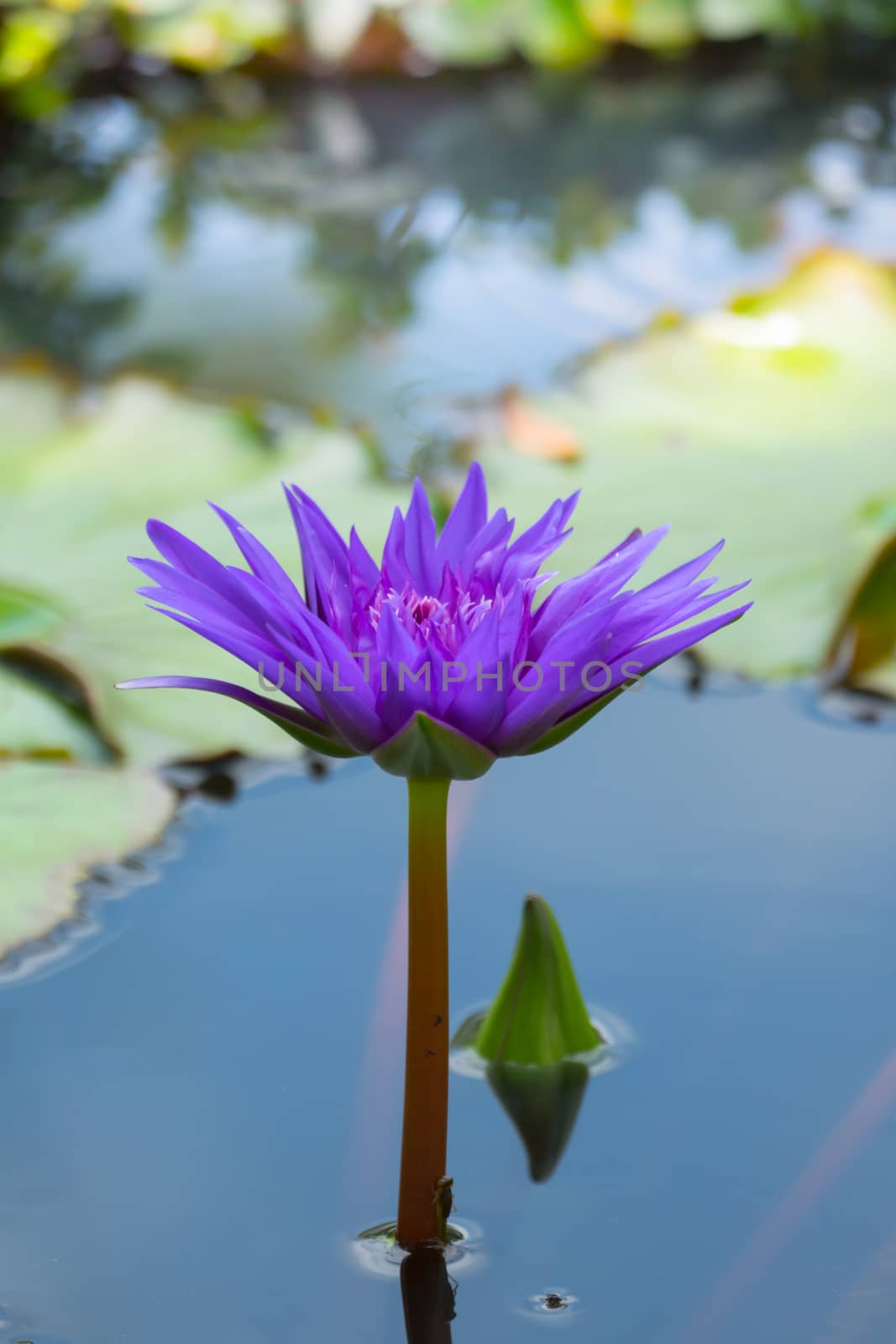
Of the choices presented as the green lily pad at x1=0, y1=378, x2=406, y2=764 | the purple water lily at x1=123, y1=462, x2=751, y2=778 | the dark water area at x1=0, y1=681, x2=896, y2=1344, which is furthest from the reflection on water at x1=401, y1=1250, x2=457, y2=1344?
the green lily pad at x1=0, y1=378, x2=406, y2=764

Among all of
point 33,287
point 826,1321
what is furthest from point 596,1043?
point 33,287

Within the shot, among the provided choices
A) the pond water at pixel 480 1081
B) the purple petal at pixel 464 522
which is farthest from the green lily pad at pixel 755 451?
the purple petal at pixel 464 522

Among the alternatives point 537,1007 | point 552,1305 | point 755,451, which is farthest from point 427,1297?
point 755,451

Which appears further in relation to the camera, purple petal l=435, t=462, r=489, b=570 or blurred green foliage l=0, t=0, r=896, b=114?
blurred green foliage l=0, t=0, r=896, b=114

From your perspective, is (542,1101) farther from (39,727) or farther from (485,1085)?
(39,727)

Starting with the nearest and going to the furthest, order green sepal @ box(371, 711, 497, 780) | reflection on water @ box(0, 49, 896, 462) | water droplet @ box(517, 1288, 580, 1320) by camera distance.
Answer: green sepal @ box(371, 711, 497, 780) → water droplet @ box(517, 1288, 580, 1320) → reflection on water @ box(0, 49, 896, 462)

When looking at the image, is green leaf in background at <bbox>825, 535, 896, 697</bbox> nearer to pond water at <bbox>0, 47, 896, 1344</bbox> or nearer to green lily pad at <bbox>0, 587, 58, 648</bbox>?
pond water at <bbox>0, 47, 896, 1344</bbox>

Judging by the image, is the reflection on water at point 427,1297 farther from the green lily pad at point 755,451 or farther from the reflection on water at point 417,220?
the reflection on water at point 417,220

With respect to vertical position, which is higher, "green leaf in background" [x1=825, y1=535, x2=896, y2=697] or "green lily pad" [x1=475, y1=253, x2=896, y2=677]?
"green lily pad" [x1=475, y1=253, x2=896, y2=677]
